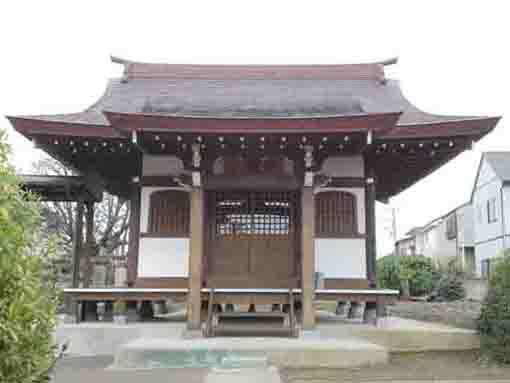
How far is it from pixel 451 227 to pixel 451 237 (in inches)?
24.8

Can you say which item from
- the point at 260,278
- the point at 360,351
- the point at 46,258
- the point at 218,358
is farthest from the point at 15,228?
the point at 260,278

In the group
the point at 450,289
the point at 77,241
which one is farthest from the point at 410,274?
the point at 77,241

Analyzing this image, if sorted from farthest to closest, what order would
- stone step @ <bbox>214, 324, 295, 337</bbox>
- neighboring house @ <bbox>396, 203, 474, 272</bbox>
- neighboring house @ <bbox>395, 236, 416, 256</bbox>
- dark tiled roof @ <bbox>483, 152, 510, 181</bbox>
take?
neighboring house @ <bbox>395, 236, 416, 256</bbox> < neighboring house @ <bbox>396, 203, 474, 272</bbox> < dark tiled roof @ <bbox>483, 152, 510, 181</bbox> < stone step @ <bbox>214, 324, 295, 337</bbox>

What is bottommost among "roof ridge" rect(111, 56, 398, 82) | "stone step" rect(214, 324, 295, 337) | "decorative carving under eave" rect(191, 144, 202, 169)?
"stone step" rect(214, 324, 295, 337)

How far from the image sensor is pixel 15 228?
2.37 metres

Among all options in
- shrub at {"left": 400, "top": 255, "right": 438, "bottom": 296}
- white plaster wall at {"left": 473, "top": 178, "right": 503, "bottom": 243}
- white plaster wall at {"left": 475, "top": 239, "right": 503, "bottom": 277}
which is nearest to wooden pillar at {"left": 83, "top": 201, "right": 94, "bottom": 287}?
shrub at {"left": 400, "top": 255, "right": 438, "bottom": 296}

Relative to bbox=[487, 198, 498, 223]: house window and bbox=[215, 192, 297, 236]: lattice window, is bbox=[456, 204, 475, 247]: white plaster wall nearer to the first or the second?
bbox=[487, 198, 498, 223]: house window

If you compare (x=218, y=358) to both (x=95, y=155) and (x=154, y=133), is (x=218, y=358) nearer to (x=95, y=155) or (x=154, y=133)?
(x=154, y=133)

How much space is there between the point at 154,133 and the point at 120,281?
286 inches

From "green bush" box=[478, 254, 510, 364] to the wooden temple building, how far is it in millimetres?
1500

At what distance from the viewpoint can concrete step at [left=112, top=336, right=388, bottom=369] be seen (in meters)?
5.88

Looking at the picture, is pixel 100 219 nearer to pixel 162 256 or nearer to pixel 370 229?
pixel 162 256

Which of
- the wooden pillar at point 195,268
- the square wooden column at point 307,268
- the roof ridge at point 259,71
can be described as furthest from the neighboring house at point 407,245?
the wooden pillar at point 195,268

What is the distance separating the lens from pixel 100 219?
24.2 m
